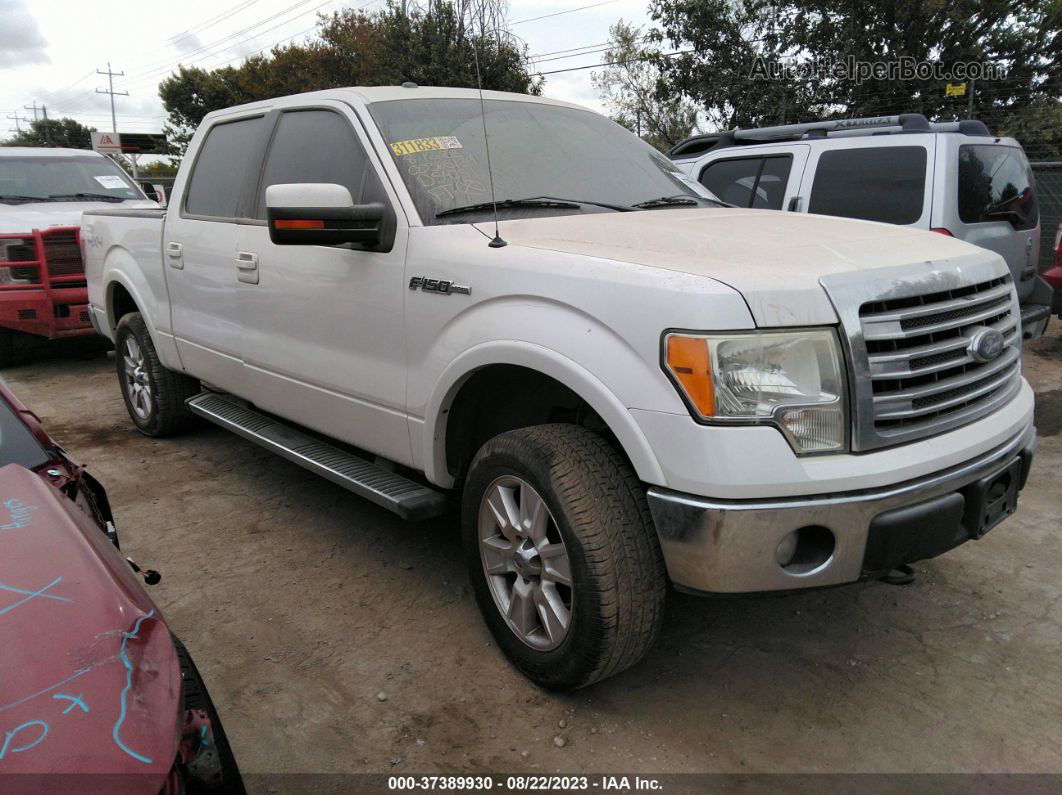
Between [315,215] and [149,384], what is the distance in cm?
304

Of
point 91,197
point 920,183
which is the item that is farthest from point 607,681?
point 91,197

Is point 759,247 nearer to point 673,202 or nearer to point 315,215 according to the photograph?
point 673,202

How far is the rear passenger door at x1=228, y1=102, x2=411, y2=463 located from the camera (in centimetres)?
309

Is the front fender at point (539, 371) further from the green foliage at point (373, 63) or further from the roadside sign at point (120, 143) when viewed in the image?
the roadside sign at point (120, 143)

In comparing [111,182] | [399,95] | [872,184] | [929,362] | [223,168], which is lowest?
[929,362]

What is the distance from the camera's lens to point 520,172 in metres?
3.25

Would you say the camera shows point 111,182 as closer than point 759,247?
No

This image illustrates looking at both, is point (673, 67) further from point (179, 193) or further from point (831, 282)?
point (831, 282)

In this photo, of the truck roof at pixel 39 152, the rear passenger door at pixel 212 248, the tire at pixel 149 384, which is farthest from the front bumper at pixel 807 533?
the truck roof at pixel 39 152

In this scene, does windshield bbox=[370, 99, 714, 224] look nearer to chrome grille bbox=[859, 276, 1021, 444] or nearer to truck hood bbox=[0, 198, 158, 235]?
chrome grille bbox=[859, 276, 1021, 444]

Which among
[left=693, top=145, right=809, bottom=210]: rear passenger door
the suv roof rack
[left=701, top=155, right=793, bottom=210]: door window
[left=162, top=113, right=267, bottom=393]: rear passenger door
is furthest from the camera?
[left=701, top=155, right=793, bottom=210]: door window

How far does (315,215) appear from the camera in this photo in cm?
279

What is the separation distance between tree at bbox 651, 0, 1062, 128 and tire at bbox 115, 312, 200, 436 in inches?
619

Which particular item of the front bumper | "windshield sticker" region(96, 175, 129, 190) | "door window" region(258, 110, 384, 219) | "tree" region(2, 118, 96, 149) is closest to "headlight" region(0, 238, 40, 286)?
"windshield sticker" region(96, 175, 129, 190)
